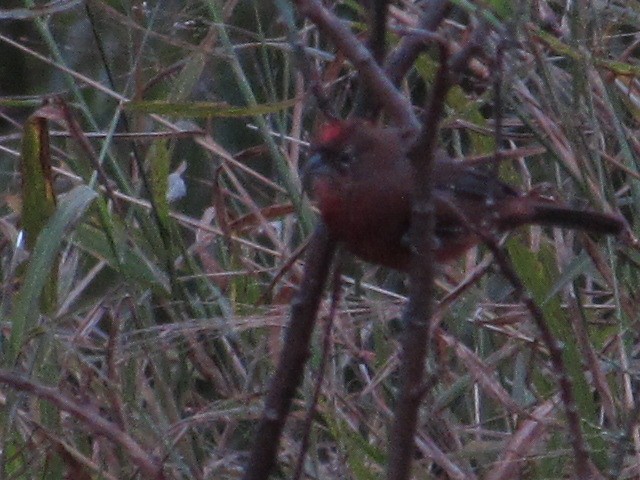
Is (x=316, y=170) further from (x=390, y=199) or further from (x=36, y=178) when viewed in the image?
(x=36, y=178)

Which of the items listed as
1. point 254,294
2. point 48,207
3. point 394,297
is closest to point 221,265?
point 254,294

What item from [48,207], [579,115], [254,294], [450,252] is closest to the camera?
[48,207]

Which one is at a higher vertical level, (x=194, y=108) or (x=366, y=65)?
(x=366, y=65)

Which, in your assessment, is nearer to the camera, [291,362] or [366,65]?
[366,65]

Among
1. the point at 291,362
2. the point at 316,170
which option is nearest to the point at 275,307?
the point at 316,170

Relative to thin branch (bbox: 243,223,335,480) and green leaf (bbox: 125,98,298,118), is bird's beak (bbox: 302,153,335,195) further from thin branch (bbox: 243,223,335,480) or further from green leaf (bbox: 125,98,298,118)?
thin branch (bbox: 243,223,335,480)

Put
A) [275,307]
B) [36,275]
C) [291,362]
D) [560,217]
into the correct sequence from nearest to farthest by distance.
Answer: [291,362] < [36,275] < [560,217] < [275,307]

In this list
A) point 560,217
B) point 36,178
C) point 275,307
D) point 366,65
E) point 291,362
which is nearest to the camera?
point 366,65

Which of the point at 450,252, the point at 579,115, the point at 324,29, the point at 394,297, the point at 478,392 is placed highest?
the point at 324,29

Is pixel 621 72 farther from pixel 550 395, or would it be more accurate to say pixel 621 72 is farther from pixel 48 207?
pixel 48 207

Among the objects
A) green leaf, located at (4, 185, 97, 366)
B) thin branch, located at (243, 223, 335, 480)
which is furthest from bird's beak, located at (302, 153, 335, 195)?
thin branch, located at (243, 223, 335, 480)
